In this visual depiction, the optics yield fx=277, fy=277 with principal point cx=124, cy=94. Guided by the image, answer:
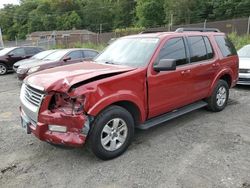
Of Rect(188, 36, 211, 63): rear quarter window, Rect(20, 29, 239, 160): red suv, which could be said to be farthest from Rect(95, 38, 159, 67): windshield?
Rect(188, 36, 211, 63): rear quarter window

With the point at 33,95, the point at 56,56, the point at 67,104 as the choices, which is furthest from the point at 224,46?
the point at 56,56

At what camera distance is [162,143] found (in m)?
4.71

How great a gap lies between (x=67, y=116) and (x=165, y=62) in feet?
5.77

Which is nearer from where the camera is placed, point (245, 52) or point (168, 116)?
point (168, 116)

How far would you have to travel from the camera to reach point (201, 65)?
557 cm

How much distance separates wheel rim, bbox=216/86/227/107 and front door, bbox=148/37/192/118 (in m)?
1.27

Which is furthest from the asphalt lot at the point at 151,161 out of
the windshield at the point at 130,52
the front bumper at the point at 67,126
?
the windshield at the point at 130,52

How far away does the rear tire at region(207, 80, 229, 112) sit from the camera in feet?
20.2

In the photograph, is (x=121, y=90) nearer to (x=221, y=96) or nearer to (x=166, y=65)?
(x=166, y=65)

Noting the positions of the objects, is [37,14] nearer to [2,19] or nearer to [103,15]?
[2,19]

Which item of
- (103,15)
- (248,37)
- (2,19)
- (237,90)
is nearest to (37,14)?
(2,19)

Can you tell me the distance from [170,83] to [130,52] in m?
0.90

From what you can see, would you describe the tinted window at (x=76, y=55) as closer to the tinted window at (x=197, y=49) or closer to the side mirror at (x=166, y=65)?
the tinted window at (x=197, y=49)

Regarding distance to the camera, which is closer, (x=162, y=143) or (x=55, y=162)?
(x=55, y=162)
